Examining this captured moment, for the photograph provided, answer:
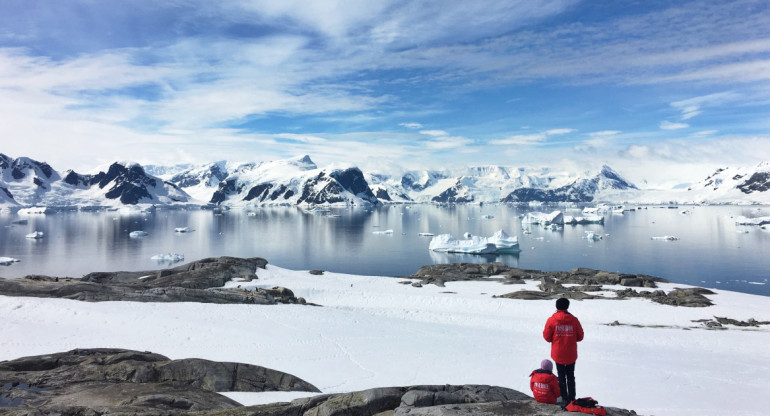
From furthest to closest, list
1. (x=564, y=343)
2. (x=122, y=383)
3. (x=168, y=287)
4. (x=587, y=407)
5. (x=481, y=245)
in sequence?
1. (x=481, y=245)
2. (x=168, y=287)
3. (x=122, y=383)
4. (x=564, y=343)
5. (x=587, y=407)

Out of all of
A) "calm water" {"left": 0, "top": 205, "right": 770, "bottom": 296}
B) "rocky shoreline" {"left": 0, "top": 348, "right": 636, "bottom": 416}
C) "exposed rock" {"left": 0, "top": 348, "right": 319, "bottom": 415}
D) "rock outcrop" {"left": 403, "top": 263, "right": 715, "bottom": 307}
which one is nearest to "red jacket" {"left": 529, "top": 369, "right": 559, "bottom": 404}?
"rocky shoreline" {"left": 0, "top": 348, "right": 636, "bottom": 416}

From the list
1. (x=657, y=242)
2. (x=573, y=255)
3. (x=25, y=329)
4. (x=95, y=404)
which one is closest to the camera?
(x=95, y=404)

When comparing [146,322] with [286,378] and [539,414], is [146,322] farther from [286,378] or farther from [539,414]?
[539,414]

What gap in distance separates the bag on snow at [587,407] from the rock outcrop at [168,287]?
2136 cm

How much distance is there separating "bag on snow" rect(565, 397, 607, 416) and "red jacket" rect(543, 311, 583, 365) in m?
1.28

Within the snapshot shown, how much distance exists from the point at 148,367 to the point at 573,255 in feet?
215

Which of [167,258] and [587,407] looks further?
[167,258]

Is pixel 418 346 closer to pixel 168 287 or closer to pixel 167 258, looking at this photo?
pixel 168 287

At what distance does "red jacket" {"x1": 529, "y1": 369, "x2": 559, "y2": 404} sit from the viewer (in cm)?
784

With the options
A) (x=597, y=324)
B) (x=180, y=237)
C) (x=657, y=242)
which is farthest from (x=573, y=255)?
(x=180, y=237)

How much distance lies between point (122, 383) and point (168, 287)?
63.5 feet

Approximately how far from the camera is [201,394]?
1007cm

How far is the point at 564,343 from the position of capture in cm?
866

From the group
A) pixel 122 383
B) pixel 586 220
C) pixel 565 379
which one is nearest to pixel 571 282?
pixel 565 379
